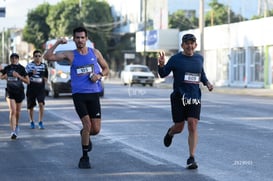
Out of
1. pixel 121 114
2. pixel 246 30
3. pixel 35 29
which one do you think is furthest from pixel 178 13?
pixel 121 114

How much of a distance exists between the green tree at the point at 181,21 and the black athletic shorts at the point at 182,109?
6465cm

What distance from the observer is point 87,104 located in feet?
30.9

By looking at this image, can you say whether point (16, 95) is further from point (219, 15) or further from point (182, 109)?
point (219, 15)

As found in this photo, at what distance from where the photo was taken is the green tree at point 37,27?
284 feet

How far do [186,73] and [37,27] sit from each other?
259 feet

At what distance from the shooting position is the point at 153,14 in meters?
78.8

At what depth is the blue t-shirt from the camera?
943 cm

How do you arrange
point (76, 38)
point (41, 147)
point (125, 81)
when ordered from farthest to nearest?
point (125, 81), point (41, 147), point (76, 38)

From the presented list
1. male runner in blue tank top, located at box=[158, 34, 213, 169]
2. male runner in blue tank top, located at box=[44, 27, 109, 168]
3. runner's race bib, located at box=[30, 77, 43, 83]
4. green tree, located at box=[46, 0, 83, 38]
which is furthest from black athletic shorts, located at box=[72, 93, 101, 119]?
green tree, located at box=[46, 0, 83, 38]

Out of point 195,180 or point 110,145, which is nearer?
point 195,180

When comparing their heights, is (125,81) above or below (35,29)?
below

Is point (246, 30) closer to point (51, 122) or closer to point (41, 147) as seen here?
point (51, 122)

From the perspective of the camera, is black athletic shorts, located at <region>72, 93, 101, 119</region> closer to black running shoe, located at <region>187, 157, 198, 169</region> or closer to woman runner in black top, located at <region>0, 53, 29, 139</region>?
black running shoe, located at <region>187, 157, 198, 169</region>

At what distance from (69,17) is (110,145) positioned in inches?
2739
